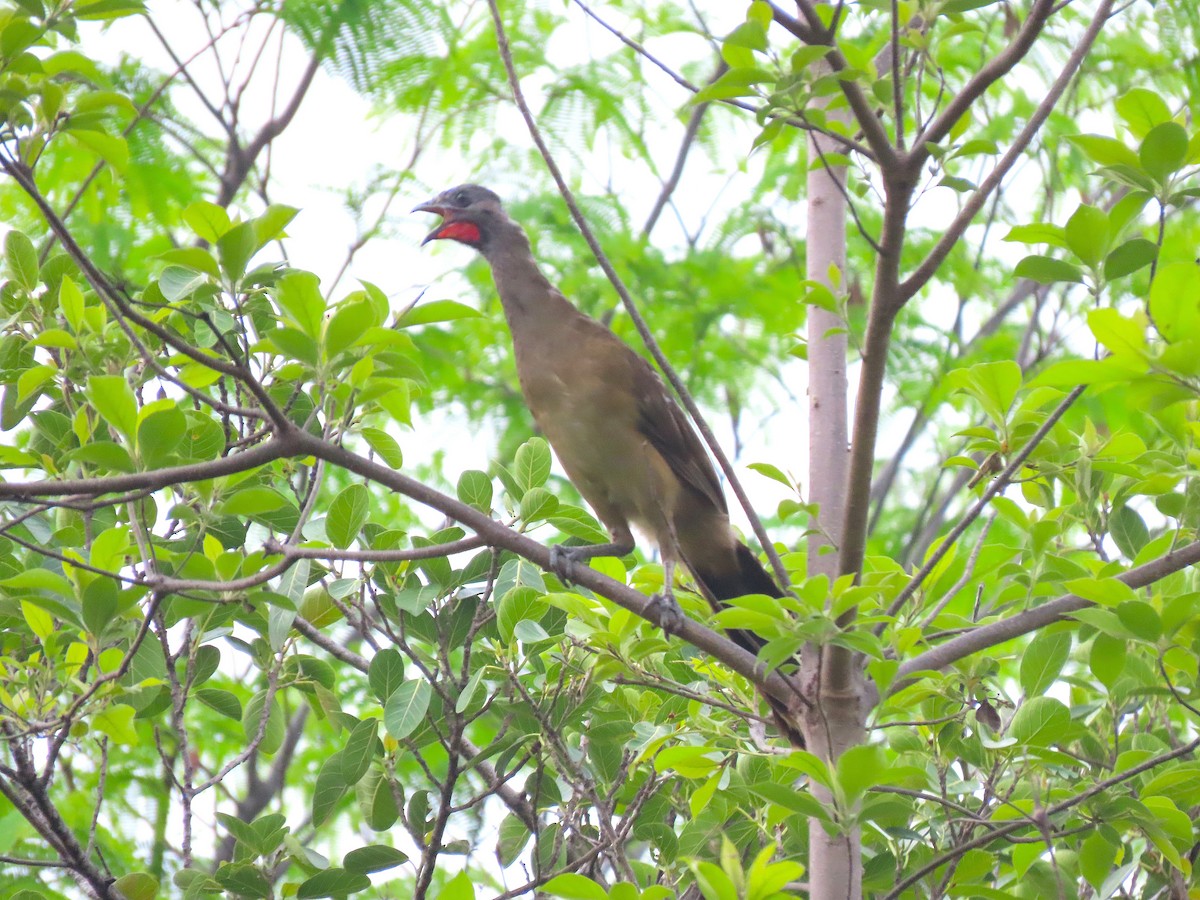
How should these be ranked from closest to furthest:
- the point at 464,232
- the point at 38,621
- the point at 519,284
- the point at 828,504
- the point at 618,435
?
the point at 38,621, the point at 828,504, the point at 618,435, the point at 519,284, the point at 464,232

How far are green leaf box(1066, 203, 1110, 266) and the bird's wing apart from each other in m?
2.05

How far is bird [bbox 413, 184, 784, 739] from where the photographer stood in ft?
13.2

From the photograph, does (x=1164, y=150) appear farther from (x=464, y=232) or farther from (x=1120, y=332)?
(x=464, y=232)

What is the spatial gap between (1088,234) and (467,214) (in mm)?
2842

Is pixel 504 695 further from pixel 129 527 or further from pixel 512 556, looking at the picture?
pixel 129 527

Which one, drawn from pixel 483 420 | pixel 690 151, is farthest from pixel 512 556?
pixel 690 151

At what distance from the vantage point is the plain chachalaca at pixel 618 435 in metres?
4.02

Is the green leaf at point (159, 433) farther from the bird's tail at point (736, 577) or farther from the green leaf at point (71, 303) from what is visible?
the bird's tail at point (736, 577)

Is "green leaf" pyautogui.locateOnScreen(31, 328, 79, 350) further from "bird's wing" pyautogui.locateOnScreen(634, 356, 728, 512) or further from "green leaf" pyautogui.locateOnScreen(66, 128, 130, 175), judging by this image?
"bird's wing" pyautogui.locateOnScreen(634, 356, 728, 512)

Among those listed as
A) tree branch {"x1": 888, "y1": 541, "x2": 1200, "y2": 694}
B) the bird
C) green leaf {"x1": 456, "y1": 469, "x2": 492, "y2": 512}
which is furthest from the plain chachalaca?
tree branch {"x1": 888, "y1": 541, "x2": 1200, "y2": 694}

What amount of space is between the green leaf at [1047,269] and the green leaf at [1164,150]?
8.0 inches

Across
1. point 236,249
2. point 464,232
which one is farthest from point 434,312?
point 464,232

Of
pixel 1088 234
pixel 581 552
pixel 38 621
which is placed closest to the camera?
pixel 1088 234

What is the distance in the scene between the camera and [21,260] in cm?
276
